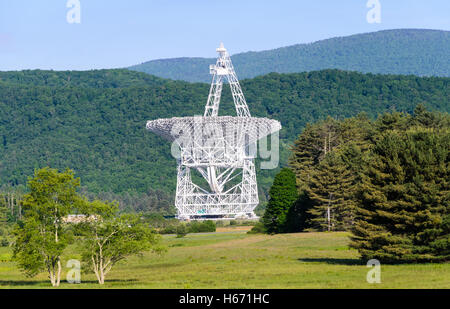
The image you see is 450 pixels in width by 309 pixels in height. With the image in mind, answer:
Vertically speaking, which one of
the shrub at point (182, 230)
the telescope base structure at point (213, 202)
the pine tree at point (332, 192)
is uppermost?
the pine tree at point (332, 192)

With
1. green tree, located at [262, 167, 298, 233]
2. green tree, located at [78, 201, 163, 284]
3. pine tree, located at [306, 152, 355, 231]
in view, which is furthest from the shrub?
green tree, located at [78, 201, 163, 284]

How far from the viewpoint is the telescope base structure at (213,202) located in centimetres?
10175

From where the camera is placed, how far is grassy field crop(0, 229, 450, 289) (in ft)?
123

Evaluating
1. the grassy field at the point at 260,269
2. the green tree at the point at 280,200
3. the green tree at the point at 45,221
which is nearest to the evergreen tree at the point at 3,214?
the grassy field at the point at 260,269

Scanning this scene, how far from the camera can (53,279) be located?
4147 centimetres

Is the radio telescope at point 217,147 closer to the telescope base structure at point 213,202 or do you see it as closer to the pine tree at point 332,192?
the telescope base structure at point 213,202

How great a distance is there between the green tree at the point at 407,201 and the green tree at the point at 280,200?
29457mm

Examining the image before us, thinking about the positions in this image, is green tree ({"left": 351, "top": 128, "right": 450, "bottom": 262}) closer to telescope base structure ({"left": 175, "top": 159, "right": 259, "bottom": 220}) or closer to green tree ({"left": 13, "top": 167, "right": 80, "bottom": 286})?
green tree ({"left": 13, "top": 167, "right": 80, "bottom": 286})

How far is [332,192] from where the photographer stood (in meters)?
72.2

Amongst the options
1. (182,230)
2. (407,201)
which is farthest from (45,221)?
(182,230)
